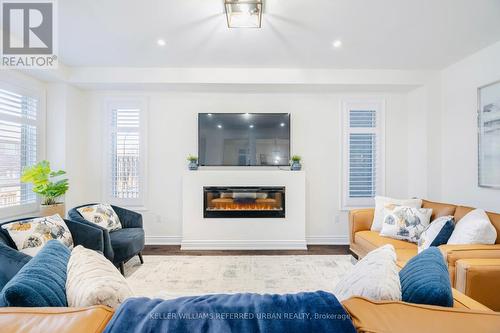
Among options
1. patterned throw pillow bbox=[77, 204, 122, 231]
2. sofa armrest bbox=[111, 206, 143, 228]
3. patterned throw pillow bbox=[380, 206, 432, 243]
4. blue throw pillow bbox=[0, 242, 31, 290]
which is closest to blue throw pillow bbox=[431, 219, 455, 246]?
patterned throw pillow bbox=[380, 206, 432, 243]

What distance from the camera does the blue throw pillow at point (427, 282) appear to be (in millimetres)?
893

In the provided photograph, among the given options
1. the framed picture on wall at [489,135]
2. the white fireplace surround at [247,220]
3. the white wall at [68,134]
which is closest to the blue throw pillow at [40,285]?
the white fireplace surround at [247,220]

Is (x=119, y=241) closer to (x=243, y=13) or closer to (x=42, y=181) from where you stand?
(x=42, y=181)

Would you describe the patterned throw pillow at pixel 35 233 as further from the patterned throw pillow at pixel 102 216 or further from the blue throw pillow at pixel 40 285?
the blue throw pillow at pixel 40 285

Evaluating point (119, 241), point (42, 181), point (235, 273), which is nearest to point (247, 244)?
point (235, 273)

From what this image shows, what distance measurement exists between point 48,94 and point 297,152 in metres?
3.85

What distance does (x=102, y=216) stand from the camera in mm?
3117

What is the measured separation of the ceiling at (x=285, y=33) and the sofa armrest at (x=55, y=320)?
7.83 ft

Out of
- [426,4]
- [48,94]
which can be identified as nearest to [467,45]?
[426,4]

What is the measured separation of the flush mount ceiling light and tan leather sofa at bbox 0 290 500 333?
232 centimetres

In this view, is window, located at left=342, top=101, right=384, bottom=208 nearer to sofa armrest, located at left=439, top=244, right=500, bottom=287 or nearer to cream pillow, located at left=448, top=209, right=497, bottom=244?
cream pillow, located at left=448, top=209, right=497, bottom=244

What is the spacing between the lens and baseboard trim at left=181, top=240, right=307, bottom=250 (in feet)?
12.7

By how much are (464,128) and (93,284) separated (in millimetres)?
4262

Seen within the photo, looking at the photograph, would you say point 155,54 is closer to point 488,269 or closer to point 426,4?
point 426,4
